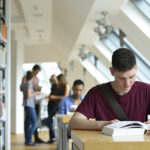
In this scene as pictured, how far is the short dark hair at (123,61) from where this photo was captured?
6.94 feet

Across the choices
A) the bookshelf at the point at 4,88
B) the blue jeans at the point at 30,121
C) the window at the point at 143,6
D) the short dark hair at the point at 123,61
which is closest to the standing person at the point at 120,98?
the short dark hair at the point at 123,61

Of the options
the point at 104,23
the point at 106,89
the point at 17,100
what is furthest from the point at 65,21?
the point at 106,89

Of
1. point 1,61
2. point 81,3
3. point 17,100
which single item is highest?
point 81,3

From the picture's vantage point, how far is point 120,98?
2.27 m

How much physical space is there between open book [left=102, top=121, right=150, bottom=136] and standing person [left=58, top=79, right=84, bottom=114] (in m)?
2.84

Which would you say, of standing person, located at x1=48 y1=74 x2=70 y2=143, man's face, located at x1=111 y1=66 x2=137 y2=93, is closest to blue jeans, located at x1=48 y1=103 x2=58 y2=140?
standing person, located at x1=48 y1=74 x2=70 y2=143

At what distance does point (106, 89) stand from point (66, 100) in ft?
8.49

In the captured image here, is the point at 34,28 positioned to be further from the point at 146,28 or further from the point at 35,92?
the point at 146,28

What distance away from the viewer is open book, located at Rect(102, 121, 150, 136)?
1.82 m

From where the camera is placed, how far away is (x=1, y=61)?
4711 millimetres

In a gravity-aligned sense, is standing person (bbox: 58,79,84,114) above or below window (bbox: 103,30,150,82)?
below

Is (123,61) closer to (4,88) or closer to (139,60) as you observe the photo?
(4,88)

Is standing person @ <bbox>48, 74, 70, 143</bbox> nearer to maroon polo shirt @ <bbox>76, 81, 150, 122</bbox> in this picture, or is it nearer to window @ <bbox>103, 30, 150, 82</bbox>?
window @ <bbox>103, 30, 150, 82</bbox>

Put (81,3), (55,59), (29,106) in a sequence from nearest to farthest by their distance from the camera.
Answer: (81,3) → (29,106) → (55,59)
